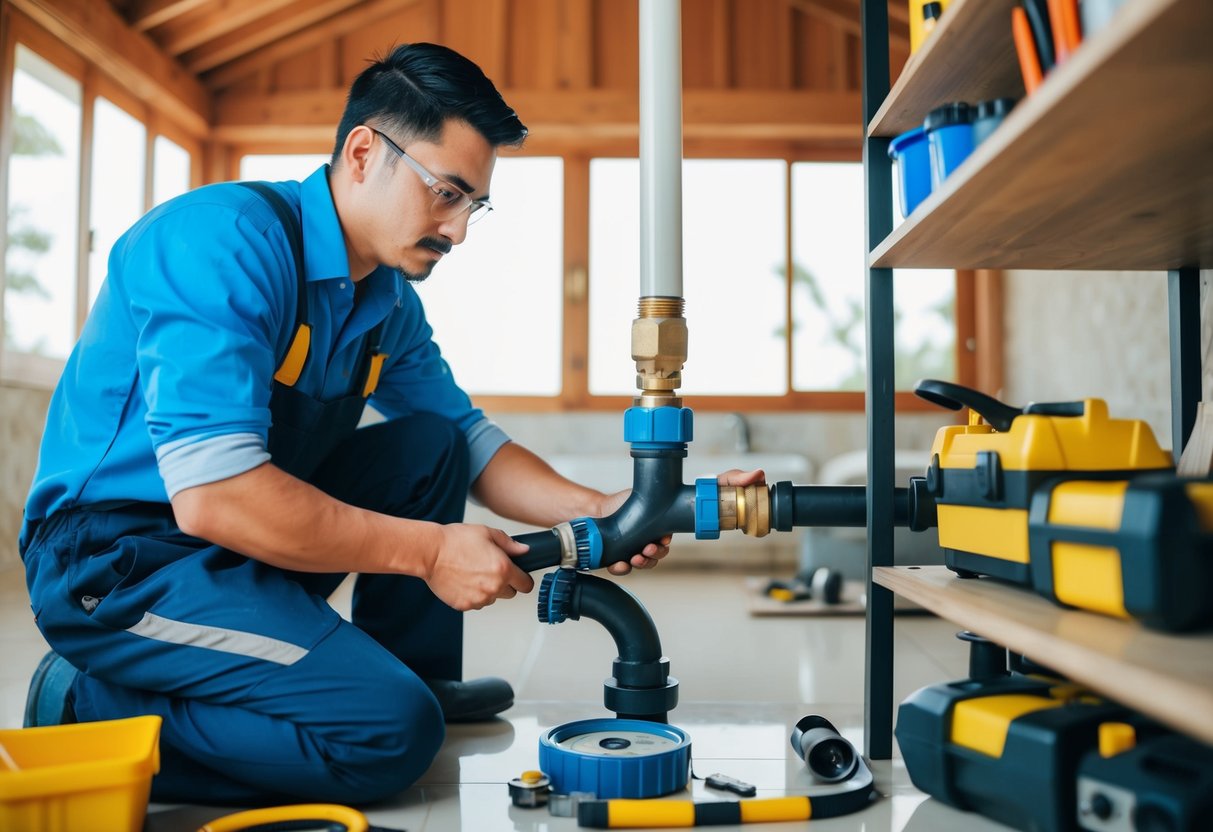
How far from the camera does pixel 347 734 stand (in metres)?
1.19

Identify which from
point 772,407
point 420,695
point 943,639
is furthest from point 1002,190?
point 772,407

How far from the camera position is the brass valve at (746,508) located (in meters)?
1.39

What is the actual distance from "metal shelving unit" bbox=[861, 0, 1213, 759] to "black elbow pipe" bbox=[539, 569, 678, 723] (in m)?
0.31

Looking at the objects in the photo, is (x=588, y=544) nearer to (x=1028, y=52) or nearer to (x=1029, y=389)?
(x=1028, y=52)

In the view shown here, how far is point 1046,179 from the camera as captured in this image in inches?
38.4

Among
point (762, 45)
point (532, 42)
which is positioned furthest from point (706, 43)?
point (532, 42)

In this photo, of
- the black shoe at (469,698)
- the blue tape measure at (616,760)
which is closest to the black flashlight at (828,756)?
the blue tape measure at (616,760)

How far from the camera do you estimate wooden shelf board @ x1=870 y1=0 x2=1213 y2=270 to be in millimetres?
694

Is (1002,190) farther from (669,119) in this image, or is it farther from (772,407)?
(772,407)

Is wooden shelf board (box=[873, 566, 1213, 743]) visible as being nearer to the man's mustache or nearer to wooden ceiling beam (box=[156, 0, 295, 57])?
the man's mustache

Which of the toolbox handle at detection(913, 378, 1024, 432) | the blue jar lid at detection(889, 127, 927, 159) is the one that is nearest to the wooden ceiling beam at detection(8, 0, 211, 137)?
the blue jar lid at detection(889, 127, 927, 159)

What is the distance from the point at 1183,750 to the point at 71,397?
1342 mm

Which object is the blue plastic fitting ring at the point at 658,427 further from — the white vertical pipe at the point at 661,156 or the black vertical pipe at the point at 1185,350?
the black vertical pipe at the point at 1185,350

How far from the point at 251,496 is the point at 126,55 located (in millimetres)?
3232
